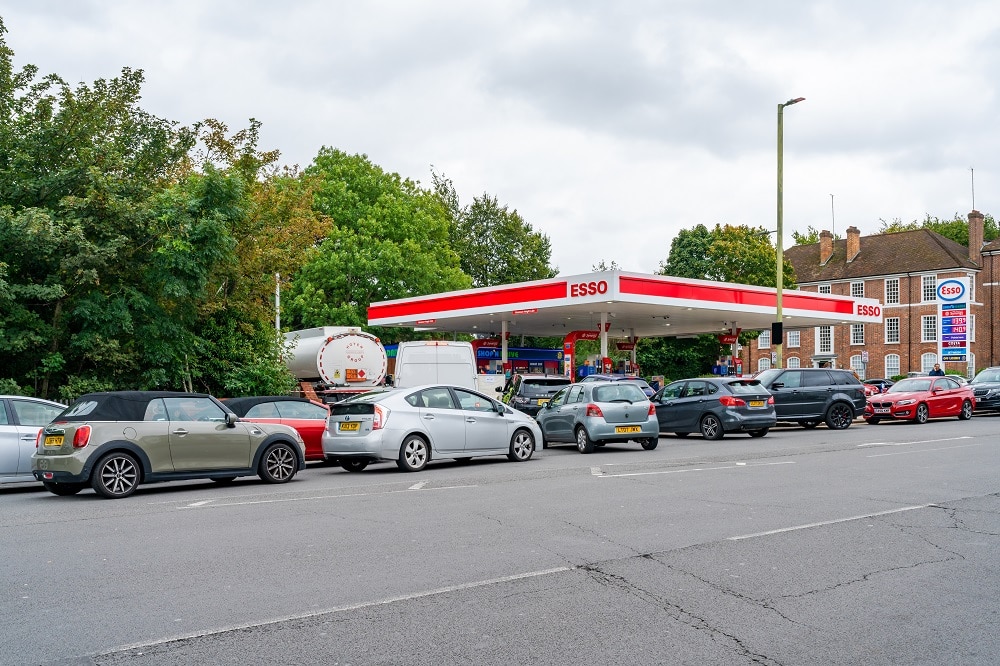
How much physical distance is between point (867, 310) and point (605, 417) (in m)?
28.3

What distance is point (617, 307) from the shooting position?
3503cm

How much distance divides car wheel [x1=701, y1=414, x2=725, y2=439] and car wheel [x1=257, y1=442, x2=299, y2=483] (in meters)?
12.5

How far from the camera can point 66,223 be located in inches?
760

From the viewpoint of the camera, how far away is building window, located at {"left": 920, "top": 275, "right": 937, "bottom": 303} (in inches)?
2719

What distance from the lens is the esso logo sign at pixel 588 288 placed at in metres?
31.4

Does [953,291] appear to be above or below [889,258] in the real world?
below

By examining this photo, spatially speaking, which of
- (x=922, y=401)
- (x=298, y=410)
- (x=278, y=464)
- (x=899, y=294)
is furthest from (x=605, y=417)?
(x=899, y=294)

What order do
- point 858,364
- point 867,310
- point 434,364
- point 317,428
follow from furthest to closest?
point 858,364
point 867,310
point 434,364
point 317,428

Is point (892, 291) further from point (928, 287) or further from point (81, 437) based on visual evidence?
point (81, 437)

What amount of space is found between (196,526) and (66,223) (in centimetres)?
1203

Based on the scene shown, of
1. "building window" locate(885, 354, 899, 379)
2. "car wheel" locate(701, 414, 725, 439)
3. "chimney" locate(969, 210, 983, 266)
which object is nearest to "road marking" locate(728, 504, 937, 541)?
"car wheel" locate(701, 414, 725, 439)

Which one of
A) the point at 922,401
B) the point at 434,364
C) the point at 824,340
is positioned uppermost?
the point at 824,340

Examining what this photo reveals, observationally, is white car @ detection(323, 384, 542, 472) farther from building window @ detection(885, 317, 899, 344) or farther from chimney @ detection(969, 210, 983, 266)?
chimney @ detection(969, 210, 983, 266)

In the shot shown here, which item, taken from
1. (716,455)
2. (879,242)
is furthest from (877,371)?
(716,455)
